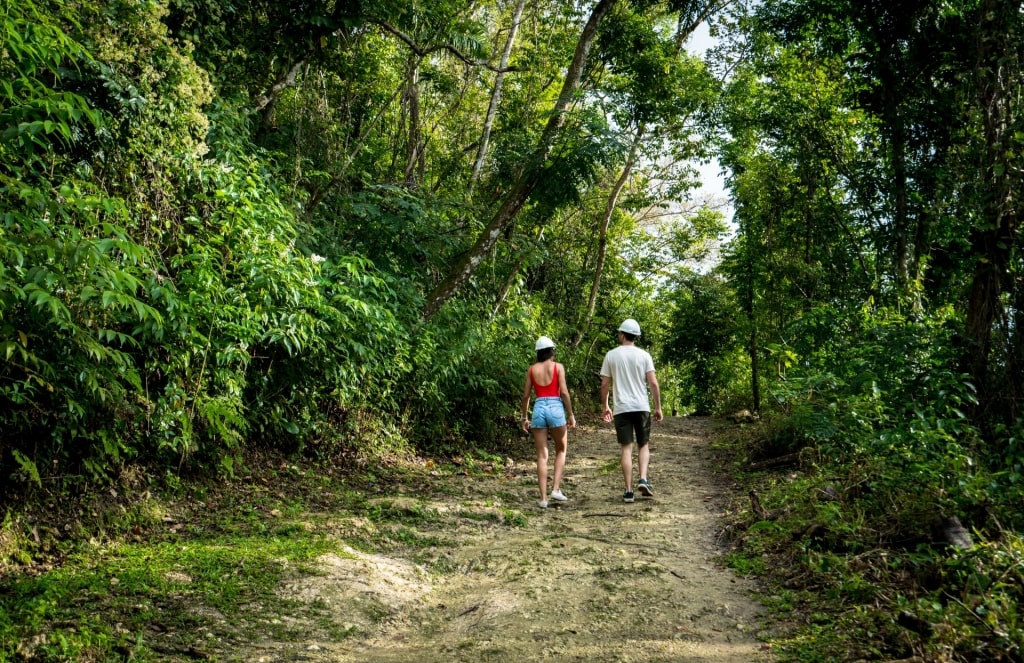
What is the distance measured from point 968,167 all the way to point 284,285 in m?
7.08

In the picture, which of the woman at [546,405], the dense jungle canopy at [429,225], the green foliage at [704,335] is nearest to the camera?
the dense jungle canopy at [429,225]

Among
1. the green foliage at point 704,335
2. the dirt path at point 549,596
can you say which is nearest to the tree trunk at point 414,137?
the dirt path at point 549,596

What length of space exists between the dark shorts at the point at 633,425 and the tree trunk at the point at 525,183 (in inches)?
152

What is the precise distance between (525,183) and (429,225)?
1.82 metres

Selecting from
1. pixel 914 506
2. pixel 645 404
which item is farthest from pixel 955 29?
pixel 914 506

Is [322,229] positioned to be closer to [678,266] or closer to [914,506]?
[914,506]

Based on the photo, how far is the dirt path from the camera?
3.92 metres

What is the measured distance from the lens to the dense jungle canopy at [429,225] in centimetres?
481

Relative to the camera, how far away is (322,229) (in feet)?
32.7

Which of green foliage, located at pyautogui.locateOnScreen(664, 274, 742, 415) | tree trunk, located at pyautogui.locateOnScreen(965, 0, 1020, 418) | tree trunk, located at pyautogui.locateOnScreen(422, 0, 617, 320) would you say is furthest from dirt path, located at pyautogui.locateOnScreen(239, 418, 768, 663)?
green foliage, located at pyautogui.locateOnScreen(664, 274, 742, 415)

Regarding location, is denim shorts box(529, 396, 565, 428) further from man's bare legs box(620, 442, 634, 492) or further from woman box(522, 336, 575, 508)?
man's bare legs box(620, 442, 634, 492)

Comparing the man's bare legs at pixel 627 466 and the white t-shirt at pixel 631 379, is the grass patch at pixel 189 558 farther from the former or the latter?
the white t-shirt at pixel 631 379

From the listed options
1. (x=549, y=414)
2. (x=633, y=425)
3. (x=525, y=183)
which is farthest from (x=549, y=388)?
(x=525, y=183)

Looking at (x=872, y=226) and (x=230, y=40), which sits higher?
(x=230, y=40)
